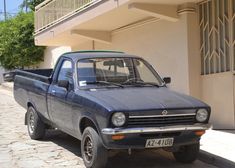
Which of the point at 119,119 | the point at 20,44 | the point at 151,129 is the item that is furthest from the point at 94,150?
the point at 20,44

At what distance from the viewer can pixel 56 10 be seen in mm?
17719

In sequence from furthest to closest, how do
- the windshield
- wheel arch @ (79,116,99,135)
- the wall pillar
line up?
the wall pillar
the windshield
wheel arch @ (79,116,99,135)

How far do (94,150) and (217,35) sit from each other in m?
5.27

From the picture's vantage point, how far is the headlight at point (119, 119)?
6793 mm

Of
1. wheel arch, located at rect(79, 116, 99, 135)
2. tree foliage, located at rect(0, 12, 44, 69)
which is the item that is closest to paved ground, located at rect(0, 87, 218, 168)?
wheel arch, located at rect(79, 116, 99, 135)

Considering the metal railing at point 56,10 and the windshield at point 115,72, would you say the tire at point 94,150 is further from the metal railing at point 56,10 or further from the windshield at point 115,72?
the metal railing at point 56,10

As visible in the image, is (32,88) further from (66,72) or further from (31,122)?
(66,72)

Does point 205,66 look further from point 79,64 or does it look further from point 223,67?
point 79,64

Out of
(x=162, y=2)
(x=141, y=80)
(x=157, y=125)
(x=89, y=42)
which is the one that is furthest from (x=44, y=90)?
(x=89, y=42)

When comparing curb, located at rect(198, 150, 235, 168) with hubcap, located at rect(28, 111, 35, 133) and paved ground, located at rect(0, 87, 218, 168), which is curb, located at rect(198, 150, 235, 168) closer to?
paved ground, located at rect(0, 87, 218, 168)

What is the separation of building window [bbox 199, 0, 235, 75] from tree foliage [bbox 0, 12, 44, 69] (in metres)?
17.4

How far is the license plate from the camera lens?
6.93 meters

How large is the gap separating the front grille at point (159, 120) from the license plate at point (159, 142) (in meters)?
0.22

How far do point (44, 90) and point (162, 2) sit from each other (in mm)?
3888
